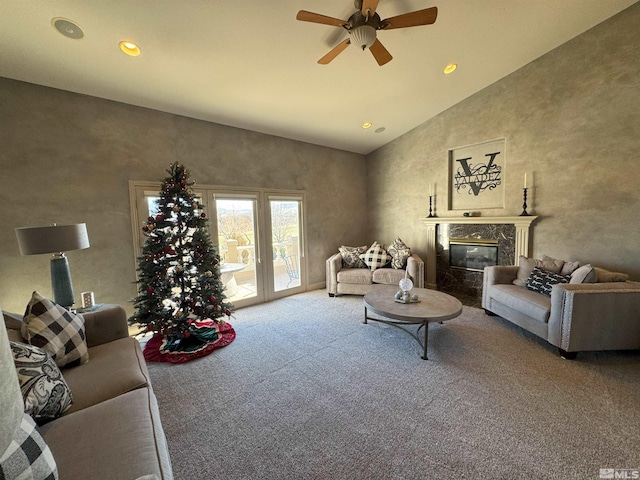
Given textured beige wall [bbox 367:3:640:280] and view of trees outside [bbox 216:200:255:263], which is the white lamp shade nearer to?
view of trees outside [bbox 216:200:255:263]

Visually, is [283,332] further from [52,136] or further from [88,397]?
[52,136]

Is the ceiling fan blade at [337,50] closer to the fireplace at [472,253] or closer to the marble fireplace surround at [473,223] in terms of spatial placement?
the marble fireplace surround at [473,223]

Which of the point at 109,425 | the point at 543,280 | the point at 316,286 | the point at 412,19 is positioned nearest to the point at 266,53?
the point at 412,19

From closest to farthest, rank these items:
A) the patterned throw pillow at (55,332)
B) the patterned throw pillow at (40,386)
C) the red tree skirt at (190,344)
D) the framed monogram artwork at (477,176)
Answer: the patterned throw pillow at (40,386), the patterned throw pillow at (55,332), the red tree skirt at (190,344), the framed monogram artwork at (477,176)

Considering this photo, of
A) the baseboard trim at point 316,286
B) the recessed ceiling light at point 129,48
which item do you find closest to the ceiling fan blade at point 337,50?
the recessed ceiling light at point 129,48

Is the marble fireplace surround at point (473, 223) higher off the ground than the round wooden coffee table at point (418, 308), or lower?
higher

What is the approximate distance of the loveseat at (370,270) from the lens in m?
4.32

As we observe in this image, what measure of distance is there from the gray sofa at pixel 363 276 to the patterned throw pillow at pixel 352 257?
0.53 ft

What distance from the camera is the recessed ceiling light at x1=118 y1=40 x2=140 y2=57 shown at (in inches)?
94.0

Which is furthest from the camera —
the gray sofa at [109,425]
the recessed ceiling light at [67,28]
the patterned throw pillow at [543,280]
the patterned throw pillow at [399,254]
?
the patterned throw pillow at [399,254]

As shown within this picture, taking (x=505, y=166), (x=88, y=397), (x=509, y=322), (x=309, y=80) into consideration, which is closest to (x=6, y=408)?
(x=88, y=397)

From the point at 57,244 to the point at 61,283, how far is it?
41cm

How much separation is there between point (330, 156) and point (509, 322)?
3.86 meters

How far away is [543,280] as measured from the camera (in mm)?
3158
